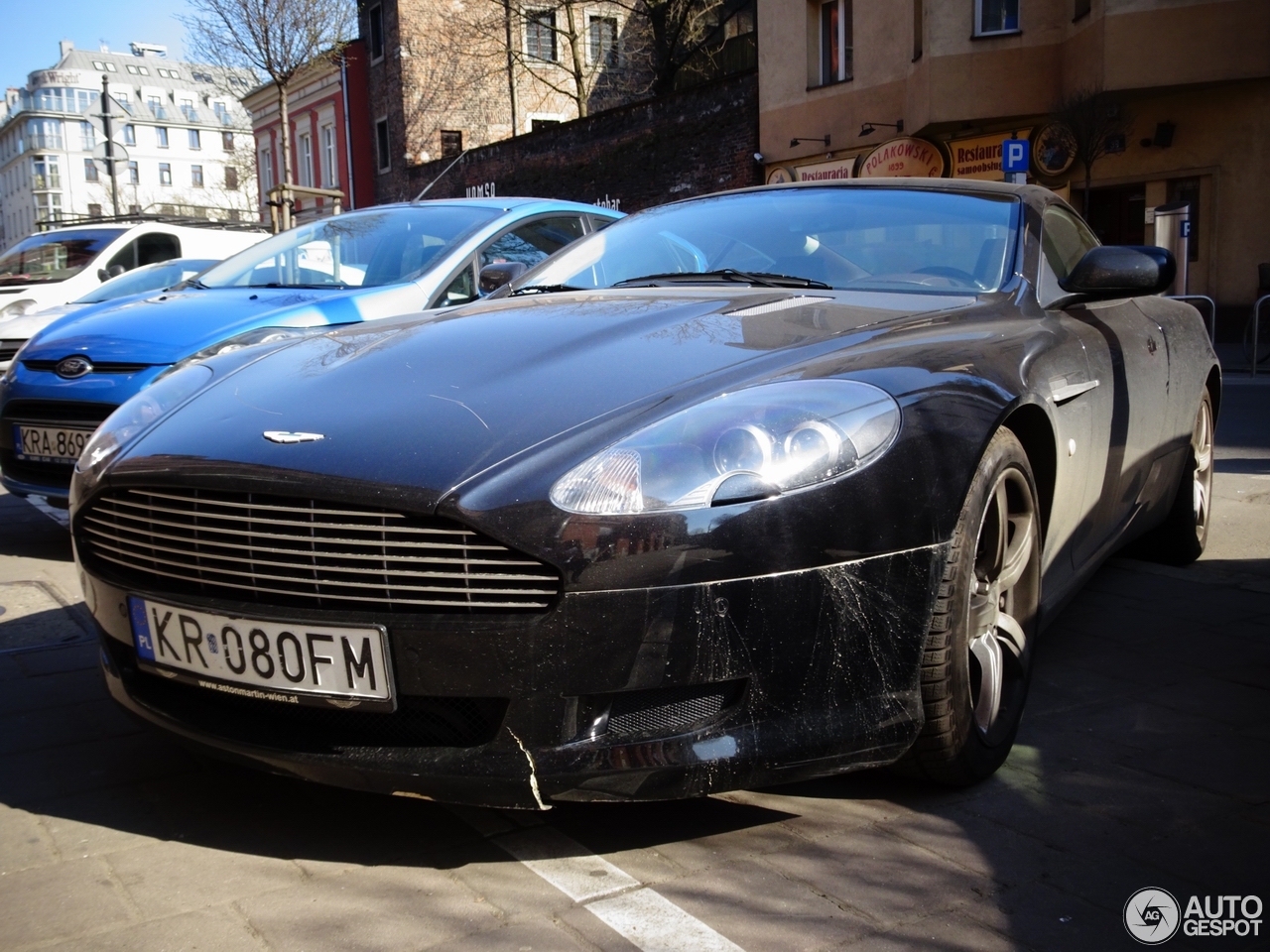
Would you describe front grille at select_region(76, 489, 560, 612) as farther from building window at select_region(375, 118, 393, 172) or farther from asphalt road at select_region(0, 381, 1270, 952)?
building window at select_region(375, 118, 393, 172)

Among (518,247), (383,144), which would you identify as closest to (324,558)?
(518,247)

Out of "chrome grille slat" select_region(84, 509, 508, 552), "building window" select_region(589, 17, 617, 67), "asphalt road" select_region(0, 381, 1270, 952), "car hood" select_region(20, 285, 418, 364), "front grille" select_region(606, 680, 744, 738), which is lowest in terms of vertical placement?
"asphalt road" select_region(0, 381, 1270, 952)

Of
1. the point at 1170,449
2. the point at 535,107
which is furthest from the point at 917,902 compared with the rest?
the point at 535,107

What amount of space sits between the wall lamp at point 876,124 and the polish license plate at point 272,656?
67.7 feet

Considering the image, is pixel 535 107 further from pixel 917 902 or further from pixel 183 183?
→ pixel 183 183

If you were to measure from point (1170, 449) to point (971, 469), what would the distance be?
84.7 inches

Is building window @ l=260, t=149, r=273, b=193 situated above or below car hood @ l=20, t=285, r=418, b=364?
above

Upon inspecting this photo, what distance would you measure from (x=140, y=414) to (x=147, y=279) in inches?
278

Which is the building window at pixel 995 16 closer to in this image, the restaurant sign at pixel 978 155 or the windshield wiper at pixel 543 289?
→ the restaurant sign at pixel 978 155

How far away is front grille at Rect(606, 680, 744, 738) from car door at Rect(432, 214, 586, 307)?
3767 millimetres

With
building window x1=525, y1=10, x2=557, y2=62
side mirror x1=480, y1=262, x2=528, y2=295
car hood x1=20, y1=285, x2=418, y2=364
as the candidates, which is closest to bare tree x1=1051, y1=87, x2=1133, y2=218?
car hood x1=20, y1=285, x2=418, y2=364

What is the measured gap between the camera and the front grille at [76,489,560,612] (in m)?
2.16

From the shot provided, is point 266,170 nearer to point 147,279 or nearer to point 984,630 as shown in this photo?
point 147,279

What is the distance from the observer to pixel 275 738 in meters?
2.35
